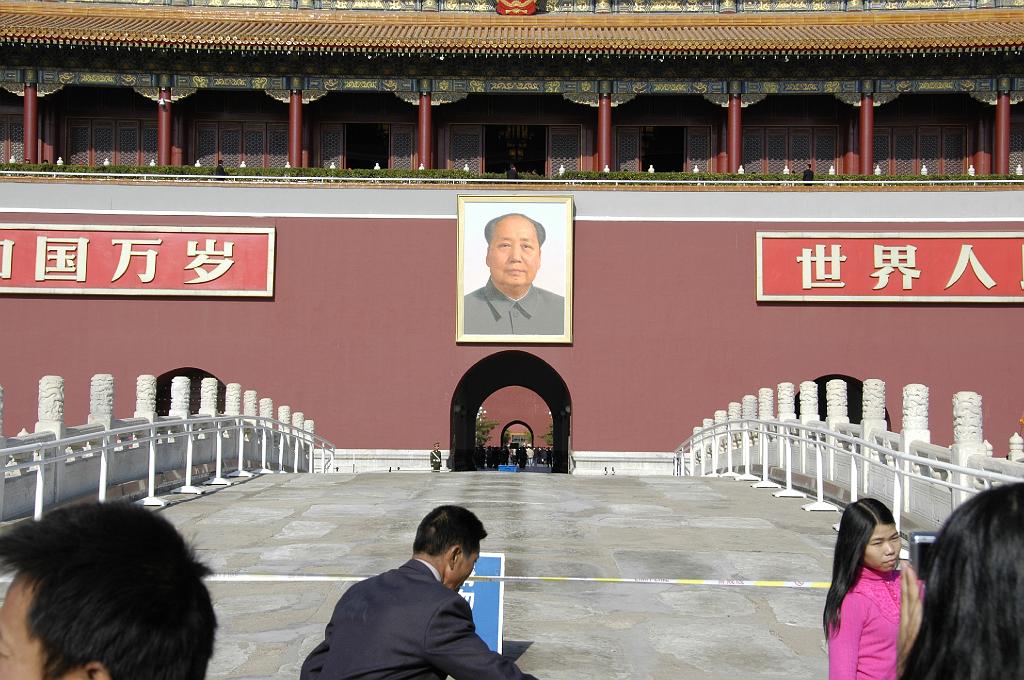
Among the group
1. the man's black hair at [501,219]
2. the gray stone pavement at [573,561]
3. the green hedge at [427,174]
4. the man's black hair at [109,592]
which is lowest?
the gray stone pavement at [573,561]

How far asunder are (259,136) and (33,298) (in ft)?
21.5

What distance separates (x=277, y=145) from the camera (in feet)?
87.8

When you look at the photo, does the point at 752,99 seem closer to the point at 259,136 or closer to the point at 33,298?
the point at 259,136

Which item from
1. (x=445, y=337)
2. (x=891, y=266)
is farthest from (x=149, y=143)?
(x=891, y=266)

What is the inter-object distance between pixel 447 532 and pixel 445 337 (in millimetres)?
18498

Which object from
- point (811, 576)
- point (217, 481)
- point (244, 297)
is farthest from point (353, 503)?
point (244, 297)

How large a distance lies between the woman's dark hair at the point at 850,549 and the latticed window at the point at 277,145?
929 inches

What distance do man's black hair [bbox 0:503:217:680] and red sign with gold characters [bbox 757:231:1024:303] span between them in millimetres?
21250

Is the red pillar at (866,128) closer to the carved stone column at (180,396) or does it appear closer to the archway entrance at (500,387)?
the archway entrance at (500,387)

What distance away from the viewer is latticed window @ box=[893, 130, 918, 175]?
2625 cm

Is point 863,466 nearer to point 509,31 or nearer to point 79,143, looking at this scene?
point 509,31

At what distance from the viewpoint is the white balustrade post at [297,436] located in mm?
19961

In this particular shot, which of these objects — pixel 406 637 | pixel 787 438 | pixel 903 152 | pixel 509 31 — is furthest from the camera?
pixel 903 152

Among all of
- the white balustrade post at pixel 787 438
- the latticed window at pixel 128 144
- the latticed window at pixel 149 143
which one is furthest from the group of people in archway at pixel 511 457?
the white balustrade post at pixel 787 438
